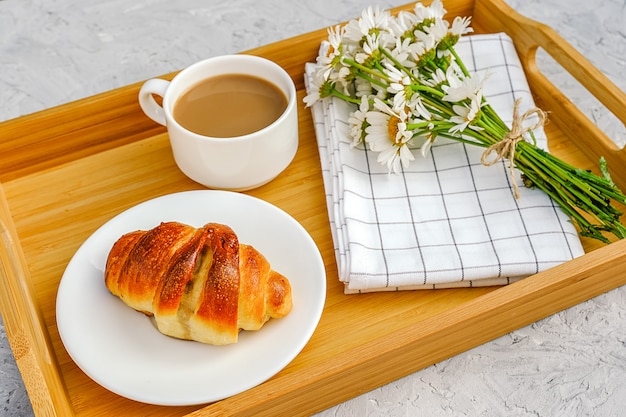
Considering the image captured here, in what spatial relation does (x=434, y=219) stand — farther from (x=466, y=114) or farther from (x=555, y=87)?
(x=555, y=87)

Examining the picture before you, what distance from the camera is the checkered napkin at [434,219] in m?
0.97

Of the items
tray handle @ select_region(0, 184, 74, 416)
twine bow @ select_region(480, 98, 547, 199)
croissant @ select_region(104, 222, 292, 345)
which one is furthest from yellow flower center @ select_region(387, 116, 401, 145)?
tray handle @ select_region(0, 184, 74, 416)

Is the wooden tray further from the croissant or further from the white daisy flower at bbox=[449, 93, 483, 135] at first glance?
the white daisy flower at bbox=[449, 93, 483, 135]

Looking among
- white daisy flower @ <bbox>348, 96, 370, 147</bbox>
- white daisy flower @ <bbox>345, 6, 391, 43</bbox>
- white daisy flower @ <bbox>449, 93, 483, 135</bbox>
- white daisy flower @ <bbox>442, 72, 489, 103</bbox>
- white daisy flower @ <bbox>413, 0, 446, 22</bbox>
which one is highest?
white daisy flower @ <bbox>413, 0, 446, 22</bbox>

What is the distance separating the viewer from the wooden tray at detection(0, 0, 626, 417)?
830mm

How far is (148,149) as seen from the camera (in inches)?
46.0

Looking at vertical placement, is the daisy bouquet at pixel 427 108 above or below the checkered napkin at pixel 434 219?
above

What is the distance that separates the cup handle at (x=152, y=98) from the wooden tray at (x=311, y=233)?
2.4 inches

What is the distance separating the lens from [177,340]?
2.91 ft

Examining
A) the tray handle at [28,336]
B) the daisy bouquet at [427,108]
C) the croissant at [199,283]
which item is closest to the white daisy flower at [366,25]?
the daisy bouquet at [427,108]

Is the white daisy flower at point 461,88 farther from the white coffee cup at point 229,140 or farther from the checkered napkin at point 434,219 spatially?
the white coffee cup at point 229,140

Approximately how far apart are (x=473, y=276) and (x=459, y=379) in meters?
0.13

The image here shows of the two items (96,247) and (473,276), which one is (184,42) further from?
(473,276)

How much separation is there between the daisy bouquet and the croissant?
0.93 feet
